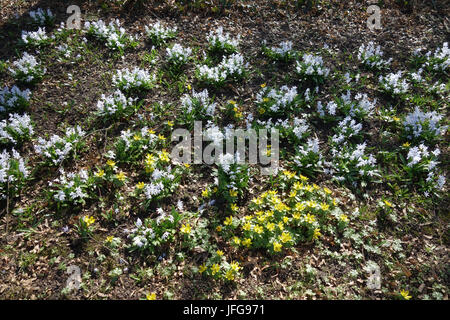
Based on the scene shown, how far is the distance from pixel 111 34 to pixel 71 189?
11.7ft

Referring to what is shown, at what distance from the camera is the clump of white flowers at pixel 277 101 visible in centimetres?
521

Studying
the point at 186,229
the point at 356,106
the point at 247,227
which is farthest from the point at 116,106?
the point at 356,106

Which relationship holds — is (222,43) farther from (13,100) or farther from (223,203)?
(13,100)

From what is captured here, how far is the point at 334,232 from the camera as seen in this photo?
4.04 metres

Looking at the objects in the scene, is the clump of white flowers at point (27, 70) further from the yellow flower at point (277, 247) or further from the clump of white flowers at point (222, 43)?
the yellow flower at point (277, 247)

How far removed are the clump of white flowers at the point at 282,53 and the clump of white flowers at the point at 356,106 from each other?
1.43m

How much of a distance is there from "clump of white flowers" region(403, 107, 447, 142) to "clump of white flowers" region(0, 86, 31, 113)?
6359 millimetres

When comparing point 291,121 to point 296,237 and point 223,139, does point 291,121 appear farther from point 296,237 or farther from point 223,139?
point 296,237

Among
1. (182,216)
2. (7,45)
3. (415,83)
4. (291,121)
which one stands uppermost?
(7,45)

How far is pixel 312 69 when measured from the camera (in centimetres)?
566

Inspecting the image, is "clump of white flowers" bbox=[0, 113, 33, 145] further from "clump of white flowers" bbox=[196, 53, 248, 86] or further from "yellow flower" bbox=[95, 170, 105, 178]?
"clump of white flowers" bbox=[196, 53, 248, 86]

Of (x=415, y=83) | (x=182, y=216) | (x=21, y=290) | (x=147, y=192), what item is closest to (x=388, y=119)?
(x=415, y=83)

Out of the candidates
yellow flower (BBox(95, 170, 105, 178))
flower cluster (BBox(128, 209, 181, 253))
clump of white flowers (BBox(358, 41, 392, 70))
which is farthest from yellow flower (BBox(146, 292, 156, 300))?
clump of white flowers (BBox(358, 41, 392, 70))

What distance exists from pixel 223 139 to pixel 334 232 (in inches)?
84.3
